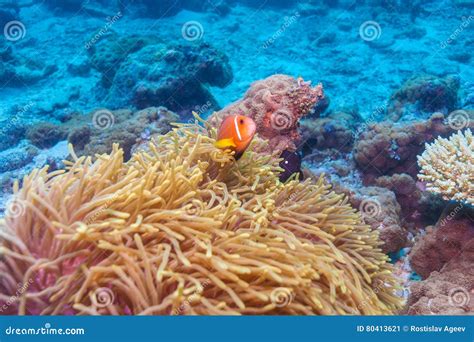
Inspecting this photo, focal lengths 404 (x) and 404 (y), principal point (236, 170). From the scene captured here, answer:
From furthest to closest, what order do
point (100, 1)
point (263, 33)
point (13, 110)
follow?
point (100, 1)
point (263, 33)
point (13, 110)

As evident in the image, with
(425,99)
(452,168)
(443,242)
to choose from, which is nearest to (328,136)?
(425,99)

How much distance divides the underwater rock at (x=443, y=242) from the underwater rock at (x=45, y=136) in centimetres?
755

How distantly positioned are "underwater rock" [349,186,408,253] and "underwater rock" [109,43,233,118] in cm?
561

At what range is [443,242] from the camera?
13.5ft

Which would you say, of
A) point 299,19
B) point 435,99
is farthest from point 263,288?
point 299,19

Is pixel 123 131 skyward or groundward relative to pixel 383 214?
groundward

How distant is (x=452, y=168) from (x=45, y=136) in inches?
318

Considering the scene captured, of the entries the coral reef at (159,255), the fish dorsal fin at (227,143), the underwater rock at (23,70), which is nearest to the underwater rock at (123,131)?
the fish dorsal fin at (227,143)

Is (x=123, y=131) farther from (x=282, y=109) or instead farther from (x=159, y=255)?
(x=159, y=255)

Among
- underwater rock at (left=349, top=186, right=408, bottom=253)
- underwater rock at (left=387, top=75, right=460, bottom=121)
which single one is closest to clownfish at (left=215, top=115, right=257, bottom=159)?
underwater rock at (left=349, top=186, right=408, bottom=253)

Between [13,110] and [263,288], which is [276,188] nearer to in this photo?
[263,288]

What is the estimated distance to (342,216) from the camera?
10.4 feet

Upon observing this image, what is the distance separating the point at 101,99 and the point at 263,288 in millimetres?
11865

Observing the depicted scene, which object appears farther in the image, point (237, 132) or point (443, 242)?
point (443, 242)
